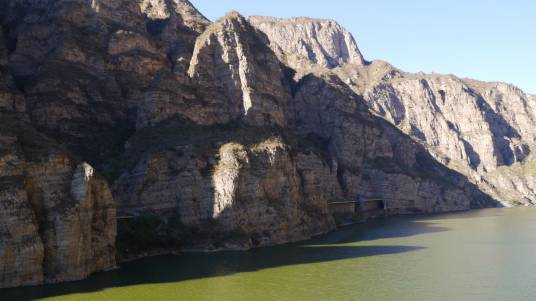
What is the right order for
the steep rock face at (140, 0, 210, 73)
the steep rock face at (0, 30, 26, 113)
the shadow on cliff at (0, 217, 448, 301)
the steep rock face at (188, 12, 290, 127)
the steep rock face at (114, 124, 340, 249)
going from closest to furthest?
the shadow on cliff at (0, 217, 448, 301)
the steep rock face at (0, 30, 26, 113)
the steep rock face at (114, 124, 340, 249)
the steep rock face at (188, 12, 290, 127)
the steep rock face at (140, 0, 210, 73)

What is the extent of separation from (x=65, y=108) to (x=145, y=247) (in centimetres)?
4835

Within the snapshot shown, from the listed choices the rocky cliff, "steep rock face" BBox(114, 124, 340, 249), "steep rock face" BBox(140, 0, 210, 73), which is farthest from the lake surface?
"steep rock face" BBox(140, 0, 210, 73)

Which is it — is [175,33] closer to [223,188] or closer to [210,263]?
[223,188]

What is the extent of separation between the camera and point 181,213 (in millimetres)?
122500

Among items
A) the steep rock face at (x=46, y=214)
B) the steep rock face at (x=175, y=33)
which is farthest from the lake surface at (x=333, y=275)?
the steep rock face at (x=175, y=33)

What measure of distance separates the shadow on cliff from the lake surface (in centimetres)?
13

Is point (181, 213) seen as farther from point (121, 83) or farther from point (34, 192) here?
point (121, 83)

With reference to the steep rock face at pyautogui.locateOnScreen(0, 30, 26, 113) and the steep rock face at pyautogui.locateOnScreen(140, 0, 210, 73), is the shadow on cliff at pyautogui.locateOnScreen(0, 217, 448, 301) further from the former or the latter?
the steep rock face at pyautogui.locateOnScreen(140, 0, 210, 73)

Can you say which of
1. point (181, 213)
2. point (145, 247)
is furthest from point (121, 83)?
point (145, 247)

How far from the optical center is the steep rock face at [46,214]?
76.0 metres

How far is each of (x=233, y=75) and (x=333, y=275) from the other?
9269 centimetres

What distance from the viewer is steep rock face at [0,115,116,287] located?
249 ft

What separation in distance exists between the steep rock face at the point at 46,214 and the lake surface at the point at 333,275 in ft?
11.6

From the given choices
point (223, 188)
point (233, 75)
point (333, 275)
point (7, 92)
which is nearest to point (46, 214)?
point (333, 275)
